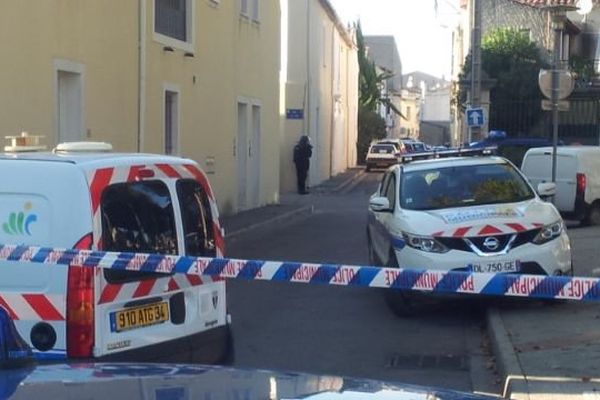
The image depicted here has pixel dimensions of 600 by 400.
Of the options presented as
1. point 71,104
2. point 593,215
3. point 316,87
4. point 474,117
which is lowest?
point 593,215

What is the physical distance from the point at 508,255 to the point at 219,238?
466cm

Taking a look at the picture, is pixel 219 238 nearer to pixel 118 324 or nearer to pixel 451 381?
pixel 118 324

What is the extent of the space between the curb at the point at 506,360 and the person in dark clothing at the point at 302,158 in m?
26.6

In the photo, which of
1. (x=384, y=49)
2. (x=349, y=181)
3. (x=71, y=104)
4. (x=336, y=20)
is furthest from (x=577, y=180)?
(x=384, y=49)

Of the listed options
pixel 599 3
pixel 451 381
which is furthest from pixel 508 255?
pixel 599 3

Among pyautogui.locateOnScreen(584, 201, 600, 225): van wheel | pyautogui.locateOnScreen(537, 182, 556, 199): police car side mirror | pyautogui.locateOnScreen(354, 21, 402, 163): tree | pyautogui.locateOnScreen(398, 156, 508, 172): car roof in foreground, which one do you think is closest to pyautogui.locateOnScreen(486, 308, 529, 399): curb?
pyautogui.locateOnScreen(537, 182, 556, 199): police car side mirror

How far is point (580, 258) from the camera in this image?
16125 millimetres

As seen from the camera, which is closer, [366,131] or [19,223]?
[19,223]

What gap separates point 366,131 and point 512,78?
1009 inches

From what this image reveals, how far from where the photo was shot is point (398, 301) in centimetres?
1191

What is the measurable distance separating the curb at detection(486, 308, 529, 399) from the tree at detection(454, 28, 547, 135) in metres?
26.2

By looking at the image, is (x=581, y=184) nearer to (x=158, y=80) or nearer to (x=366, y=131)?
(x=158, y=80)

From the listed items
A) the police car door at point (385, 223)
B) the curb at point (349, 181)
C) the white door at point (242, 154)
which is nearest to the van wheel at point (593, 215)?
the white door at point (242, 154)

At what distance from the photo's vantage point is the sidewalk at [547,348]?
26.5 feet
